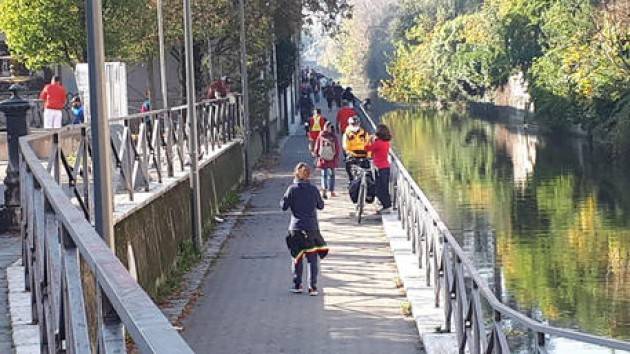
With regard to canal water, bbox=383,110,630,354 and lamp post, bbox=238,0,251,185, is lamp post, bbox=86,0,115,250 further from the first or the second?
lamp post, bbox=238,0,251,185

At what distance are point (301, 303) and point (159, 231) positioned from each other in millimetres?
2117

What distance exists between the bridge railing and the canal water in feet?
6.66

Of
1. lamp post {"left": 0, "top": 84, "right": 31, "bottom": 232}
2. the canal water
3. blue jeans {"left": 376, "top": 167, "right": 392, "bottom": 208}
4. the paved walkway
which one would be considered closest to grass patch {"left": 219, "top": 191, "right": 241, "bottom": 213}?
the paved walkway

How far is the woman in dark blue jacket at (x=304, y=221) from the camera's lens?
14922mm

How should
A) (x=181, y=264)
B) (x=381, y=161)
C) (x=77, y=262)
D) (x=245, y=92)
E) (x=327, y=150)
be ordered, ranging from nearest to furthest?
(x=77, y=262) < (x=181, y=264) < (x=381, y=161) < (x=327, y=150) < (x=245, y=92)

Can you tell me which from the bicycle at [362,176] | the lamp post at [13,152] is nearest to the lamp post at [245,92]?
the bicycle at [362,176]

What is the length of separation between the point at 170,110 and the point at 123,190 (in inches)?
192

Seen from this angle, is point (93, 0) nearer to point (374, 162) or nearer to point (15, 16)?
point (374, 162)

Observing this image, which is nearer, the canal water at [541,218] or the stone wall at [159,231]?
the stone wall at [159,231]

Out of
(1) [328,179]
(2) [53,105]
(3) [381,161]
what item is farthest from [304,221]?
(2) [53,105]

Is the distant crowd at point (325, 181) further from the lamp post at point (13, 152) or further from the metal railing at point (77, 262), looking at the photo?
the lamp post at point (13, 152)

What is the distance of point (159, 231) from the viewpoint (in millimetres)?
15750

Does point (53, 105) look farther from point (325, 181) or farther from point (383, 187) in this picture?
point (383, 187)

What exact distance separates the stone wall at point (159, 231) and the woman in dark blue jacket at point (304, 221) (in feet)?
5.27
